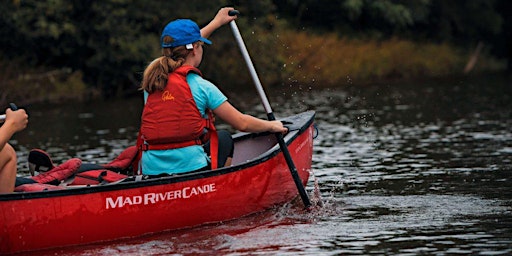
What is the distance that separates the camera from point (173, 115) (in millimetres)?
8602

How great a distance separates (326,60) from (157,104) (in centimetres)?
2470

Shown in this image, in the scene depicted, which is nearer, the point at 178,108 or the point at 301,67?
the point at 178,108

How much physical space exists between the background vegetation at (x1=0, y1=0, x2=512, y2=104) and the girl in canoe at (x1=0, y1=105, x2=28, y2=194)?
18516 millimetres

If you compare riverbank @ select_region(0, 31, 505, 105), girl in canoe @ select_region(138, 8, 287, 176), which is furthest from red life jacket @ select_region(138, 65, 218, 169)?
riverbank @ select_region(0, 31, 505, 105)

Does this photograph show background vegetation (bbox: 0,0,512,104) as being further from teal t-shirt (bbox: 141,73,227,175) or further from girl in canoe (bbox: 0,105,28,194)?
girl in canoe (bbox: 0,105,28,194)

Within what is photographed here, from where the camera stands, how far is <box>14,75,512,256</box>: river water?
8.02 m

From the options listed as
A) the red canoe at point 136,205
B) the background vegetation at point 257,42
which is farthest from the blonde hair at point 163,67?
the background vegetation at point 257,42

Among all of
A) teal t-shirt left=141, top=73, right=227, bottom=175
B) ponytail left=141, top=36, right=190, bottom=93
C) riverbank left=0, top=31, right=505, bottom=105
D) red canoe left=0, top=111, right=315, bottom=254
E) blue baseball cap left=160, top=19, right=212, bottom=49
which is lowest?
riverbank left=0, top=31, right=505, bottom=105

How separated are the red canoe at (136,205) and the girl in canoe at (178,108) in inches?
→ 10.7

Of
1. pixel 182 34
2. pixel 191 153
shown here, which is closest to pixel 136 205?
pixel 191 153

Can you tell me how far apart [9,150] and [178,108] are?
4.32ft

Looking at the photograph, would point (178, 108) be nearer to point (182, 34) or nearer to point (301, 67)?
point (182, 34)

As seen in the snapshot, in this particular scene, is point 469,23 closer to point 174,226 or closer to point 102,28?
point 102,28

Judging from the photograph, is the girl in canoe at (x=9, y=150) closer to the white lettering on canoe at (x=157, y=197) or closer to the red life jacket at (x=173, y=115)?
the white lettering on canoe at (x=157, y=197)
